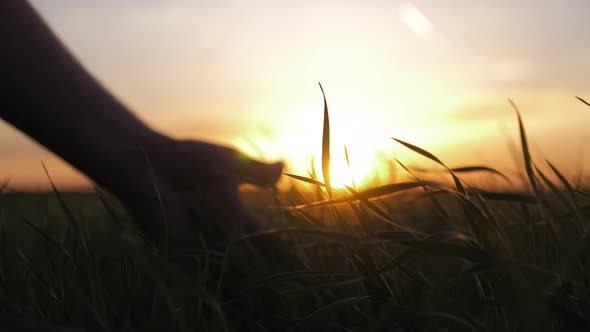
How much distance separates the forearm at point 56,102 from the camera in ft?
4.19

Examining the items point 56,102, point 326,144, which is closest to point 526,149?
point 326,144

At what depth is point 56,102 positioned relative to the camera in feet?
4.33

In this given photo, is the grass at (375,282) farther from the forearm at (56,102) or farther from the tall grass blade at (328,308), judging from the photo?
the forearm at (56,102)

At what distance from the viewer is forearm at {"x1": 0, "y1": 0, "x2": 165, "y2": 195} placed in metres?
1.28

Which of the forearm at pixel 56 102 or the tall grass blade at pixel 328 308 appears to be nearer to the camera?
the tall grass blade at pixel 328 308

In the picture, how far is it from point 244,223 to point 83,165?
47 cm

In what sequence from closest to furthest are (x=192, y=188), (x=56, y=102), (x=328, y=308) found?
(x=328, y=308), (x=56, y=102), (x=192, y=188)

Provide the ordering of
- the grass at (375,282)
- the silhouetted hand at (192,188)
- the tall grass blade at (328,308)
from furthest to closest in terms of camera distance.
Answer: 1. the silhouetted hand at (192,188)
2. the tall grass blade at (328,308)
3. the grass at (375,282)

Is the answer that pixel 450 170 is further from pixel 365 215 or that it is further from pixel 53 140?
pixel 53 140

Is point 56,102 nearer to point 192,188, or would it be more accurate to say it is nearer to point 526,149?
point 192,188

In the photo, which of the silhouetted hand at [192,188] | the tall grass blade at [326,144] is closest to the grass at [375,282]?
the tall grass blade at [326,144]

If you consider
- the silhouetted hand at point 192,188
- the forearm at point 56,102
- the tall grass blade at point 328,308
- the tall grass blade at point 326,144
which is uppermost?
the forearm at point 56,102

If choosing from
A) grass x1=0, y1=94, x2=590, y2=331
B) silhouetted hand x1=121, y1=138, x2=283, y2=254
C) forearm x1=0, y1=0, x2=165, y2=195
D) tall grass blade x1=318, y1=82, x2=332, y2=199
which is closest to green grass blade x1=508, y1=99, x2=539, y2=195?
grass x1=0, y1=94, x2=590, y2=331

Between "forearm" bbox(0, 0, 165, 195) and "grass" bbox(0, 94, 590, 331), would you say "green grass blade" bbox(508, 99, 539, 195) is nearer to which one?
"grass" bbox(0, 94, 590, 331)
